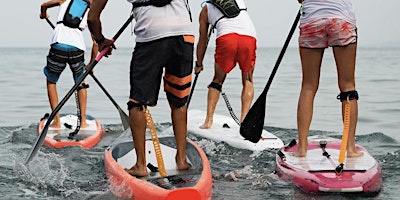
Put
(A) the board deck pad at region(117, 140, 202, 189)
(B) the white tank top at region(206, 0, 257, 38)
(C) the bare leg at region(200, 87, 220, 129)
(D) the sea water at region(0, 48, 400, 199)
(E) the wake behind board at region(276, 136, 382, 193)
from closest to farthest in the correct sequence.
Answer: (A) the board deck pad at region(117, 140, 202, 189), (E) the wake behind board at region(276, 136, 382, 193), (D) the sea water at region(0, 48, 400, 199), (B) the white tank top at region(206, 0, 257, 38), (C) the bare leg at region(200, 87, 220, 129)

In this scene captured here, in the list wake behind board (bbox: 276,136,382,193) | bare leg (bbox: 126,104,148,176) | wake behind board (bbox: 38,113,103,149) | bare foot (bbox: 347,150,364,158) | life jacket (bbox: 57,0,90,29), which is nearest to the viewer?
wake behind board (bbox: 276,136,382,193)

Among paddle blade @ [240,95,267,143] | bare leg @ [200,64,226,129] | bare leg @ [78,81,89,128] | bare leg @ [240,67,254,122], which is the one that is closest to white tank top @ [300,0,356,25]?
paddle blade @ [240,95,267,143]

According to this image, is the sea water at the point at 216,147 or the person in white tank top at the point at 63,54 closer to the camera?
the sea water at the point at 216,147

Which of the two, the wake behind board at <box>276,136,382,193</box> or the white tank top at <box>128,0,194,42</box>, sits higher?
the white tank top at <box>128,0,194,42</box>

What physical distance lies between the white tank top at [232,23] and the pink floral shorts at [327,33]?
203 cm

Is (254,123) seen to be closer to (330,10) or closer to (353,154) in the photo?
(353,154)

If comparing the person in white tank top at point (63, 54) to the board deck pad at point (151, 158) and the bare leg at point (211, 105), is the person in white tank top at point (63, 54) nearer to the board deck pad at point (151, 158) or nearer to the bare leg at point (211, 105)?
the bare leg at point (211, 105)

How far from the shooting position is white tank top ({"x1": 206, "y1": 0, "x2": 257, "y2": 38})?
7.59 m

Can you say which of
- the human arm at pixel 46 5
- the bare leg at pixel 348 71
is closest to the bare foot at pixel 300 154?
the bare leg at pixel 348 71

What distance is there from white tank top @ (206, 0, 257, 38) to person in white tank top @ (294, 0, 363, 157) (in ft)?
6.46

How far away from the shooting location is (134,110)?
5.12m

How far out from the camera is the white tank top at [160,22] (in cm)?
506

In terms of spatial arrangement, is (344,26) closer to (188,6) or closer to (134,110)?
(188,6)

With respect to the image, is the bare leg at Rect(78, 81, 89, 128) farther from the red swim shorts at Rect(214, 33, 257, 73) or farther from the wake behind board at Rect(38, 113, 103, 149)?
the red swim shorts at Rect(214, 33, 257, 73)
